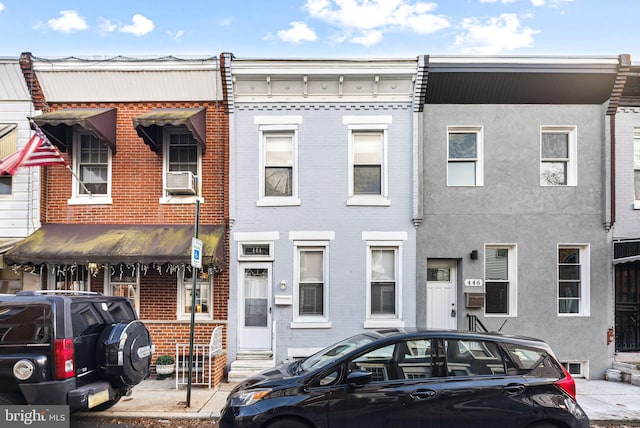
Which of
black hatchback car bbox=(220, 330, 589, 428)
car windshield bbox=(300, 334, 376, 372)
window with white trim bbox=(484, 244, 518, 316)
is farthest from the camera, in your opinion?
window with white trim bbox=(484, 244, 518, 316)

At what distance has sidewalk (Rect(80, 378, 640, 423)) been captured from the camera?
6575mm

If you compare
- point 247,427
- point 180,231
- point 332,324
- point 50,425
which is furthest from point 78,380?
point 332,324

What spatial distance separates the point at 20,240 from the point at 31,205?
0.85 m

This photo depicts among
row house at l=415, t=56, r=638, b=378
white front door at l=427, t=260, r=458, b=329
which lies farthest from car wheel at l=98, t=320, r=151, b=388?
white front door at l=427, t=260, r=458, b=329

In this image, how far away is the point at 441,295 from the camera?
31.8 ft

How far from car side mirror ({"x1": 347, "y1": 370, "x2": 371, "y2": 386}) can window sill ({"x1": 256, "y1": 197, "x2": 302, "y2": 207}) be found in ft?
17.2

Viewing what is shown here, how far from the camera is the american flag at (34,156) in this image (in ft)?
26.6

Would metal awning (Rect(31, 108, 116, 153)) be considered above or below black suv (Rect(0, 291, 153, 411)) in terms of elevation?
above

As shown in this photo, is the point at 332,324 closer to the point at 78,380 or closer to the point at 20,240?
the point at 78,380

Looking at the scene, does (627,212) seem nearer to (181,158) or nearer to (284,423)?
(284,423)

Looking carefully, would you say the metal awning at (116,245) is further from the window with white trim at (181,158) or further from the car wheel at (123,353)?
the car wheel at (123,353)

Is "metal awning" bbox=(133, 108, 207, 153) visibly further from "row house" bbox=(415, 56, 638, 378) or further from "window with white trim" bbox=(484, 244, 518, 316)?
"window with white trim" bbox=(484, 244, 518, 316)

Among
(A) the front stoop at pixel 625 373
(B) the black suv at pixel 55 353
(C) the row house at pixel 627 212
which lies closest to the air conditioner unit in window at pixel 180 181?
(B) the black suv at pixel 55 353

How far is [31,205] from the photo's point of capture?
952 cm
